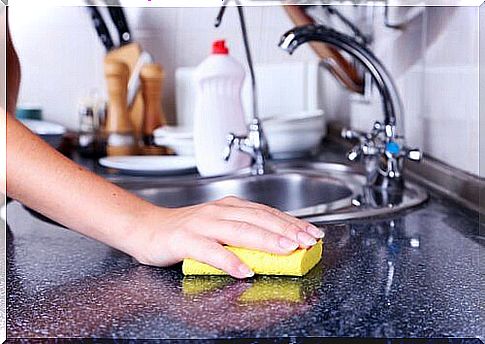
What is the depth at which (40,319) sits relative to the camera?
1.94ft

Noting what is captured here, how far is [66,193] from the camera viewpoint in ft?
2.32

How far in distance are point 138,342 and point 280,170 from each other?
0.93m

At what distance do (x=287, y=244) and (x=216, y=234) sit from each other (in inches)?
2.6

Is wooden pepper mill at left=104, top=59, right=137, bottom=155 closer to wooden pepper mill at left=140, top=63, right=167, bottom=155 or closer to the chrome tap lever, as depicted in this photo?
wooden pepper mill at left=140, top=63, right=167, bottom=155

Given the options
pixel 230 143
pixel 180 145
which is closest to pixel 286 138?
pixel 180 145

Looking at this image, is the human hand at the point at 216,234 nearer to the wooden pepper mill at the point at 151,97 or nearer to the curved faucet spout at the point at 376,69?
the curved faucet spout at the point at 376,69

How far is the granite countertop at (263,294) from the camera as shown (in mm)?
561

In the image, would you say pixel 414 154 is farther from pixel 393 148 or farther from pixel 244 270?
pixel 244 270

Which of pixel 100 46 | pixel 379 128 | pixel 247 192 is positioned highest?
pixel 100 46

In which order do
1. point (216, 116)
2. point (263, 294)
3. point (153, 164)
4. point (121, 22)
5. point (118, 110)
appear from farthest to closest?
point (121, 22) → point (118, 110) → point (153, 164) → point (216, 116) → point (263, 294)

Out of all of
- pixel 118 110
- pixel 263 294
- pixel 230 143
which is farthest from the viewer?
pixel 118 110

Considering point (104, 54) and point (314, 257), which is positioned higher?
point (104, 54)

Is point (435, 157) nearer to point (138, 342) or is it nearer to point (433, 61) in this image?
point (433, 61)

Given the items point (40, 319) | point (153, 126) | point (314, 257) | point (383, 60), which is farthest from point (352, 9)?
point (40, 319)
